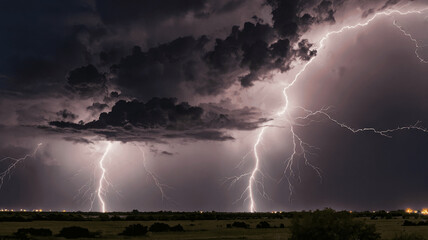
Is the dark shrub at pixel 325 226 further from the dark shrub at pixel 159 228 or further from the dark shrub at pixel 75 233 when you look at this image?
the dark shrub at pixel 159 228

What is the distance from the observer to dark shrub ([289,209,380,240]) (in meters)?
22.4

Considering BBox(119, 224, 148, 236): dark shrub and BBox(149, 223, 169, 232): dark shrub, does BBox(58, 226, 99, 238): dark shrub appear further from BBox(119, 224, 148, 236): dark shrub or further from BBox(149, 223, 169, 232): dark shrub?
BBox(149, 223, 169, 232): dark shrub

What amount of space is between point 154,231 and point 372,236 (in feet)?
81.6

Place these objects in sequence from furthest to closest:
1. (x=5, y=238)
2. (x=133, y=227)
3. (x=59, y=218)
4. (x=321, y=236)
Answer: (x=59, y=218) → (x=133, y=227) → (x=5, y=238) → (x=321, y=236)

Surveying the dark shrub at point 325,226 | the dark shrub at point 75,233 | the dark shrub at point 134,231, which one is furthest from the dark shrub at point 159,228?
the dark shrub at point 325,226

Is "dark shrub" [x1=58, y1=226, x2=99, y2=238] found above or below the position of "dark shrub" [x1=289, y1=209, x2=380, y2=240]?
below

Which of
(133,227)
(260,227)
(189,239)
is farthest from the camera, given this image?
(260,227)

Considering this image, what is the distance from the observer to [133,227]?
40281mm

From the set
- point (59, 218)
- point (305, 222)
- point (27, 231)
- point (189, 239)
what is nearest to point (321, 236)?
point (305, 222)

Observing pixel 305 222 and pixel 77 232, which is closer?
pixel 305 222

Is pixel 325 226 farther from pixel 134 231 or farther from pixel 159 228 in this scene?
pixel 159 228

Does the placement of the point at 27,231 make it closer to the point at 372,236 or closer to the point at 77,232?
the point at 77,232

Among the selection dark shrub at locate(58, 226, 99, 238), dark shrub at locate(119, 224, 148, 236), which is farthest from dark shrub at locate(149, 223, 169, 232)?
dark shrub at locate(58, 226, 99, 238)

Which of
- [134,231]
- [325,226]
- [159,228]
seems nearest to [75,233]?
[134,231]
